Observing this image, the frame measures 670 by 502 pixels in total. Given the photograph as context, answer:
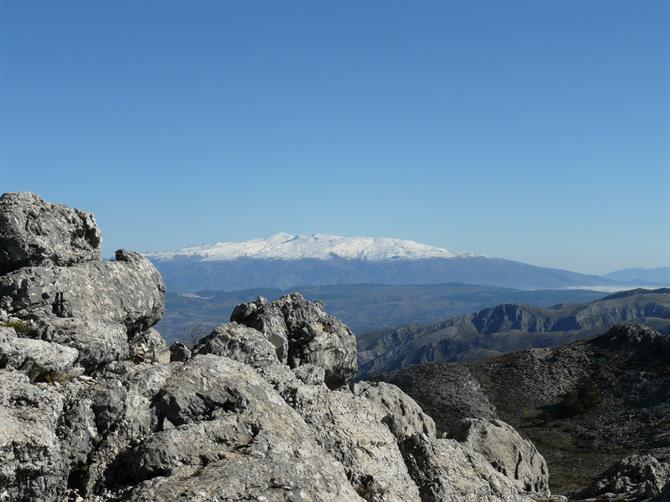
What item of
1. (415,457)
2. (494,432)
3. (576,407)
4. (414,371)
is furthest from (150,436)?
(414,371)

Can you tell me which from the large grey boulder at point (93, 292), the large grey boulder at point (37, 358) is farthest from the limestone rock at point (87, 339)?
the large grey boulder at point (93, 292)

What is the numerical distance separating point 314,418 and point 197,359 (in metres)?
4.61

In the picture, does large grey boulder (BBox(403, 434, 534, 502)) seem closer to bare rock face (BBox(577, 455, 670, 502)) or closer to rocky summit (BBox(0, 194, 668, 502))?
rocky summit (BBox(0, 194, 668, 502))

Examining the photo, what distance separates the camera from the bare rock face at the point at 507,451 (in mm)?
51469

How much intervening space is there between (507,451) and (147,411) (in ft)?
135

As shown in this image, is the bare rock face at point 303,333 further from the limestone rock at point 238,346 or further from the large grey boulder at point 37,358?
the large grey boulder at point 37,358

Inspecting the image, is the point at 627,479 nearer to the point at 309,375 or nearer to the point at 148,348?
the point at 309,375

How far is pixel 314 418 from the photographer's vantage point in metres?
22.5

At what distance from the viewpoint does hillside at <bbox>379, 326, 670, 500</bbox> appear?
9588 centimetres

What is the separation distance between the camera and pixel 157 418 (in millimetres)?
18812

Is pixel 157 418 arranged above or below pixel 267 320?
below

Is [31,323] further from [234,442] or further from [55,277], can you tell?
[234,442]

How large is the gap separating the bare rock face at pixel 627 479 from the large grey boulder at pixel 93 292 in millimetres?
34883

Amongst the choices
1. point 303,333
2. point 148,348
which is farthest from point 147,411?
point 303,333
